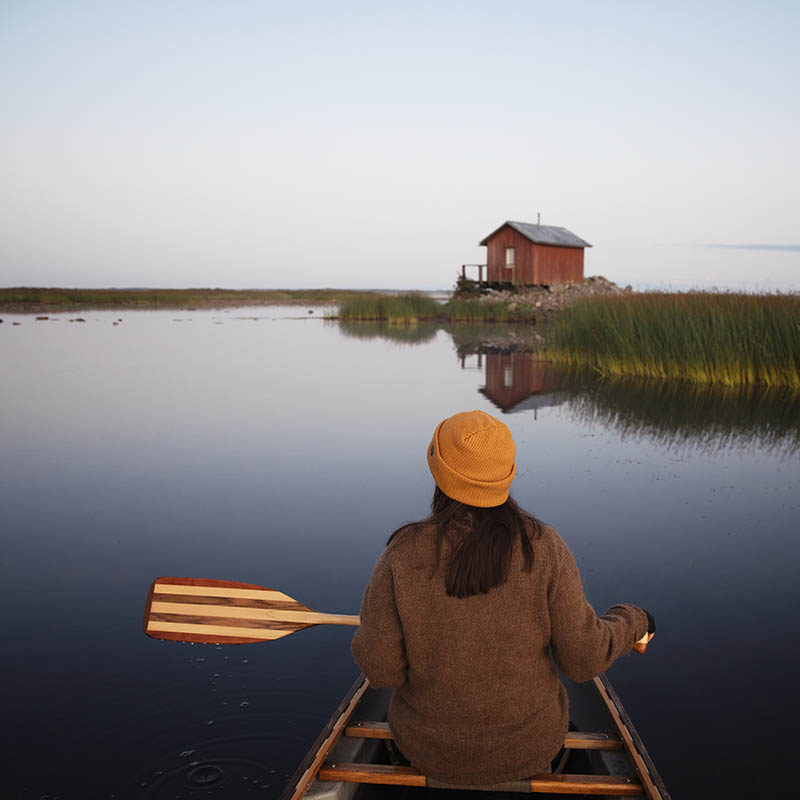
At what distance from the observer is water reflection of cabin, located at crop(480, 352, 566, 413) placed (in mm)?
12250

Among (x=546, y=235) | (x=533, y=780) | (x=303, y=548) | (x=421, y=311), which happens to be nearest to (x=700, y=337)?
(x=303, y=548)

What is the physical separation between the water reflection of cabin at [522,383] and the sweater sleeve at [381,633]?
980 cm

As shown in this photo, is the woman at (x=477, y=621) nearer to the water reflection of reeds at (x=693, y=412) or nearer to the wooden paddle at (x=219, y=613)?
the wooden paddle at (x=219, y=613)

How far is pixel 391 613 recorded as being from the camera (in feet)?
6.19

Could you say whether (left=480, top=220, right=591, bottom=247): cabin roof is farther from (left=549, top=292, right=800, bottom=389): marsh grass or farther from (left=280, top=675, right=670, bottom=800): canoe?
(left=280, top=675, right=670, bottom=800): canoe

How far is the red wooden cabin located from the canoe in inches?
1543

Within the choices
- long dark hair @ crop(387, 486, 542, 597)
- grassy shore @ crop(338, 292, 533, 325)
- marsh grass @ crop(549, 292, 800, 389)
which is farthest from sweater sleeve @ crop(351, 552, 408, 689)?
grassy shore @ crop(338, 292, 533, 325)

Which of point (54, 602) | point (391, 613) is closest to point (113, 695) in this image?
point (54, 602)

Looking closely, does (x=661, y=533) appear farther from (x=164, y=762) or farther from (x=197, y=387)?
(x=197, y=387)

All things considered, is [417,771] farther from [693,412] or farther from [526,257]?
[526,257]

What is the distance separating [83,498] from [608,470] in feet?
18.1

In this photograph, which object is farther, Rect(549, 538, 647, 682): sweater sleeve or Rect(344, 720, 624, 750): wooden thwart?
Rect(344, 720, 624, 750): wooden thwart

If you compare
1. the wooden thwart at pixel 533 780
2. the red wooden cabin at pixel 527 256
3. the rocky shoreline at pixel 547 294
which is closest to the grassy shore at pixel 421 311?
the rocky shoreline at pixel 547 294

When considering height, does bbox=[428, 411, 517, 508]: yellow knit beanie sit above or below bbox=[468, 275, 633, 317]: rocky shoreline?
below
